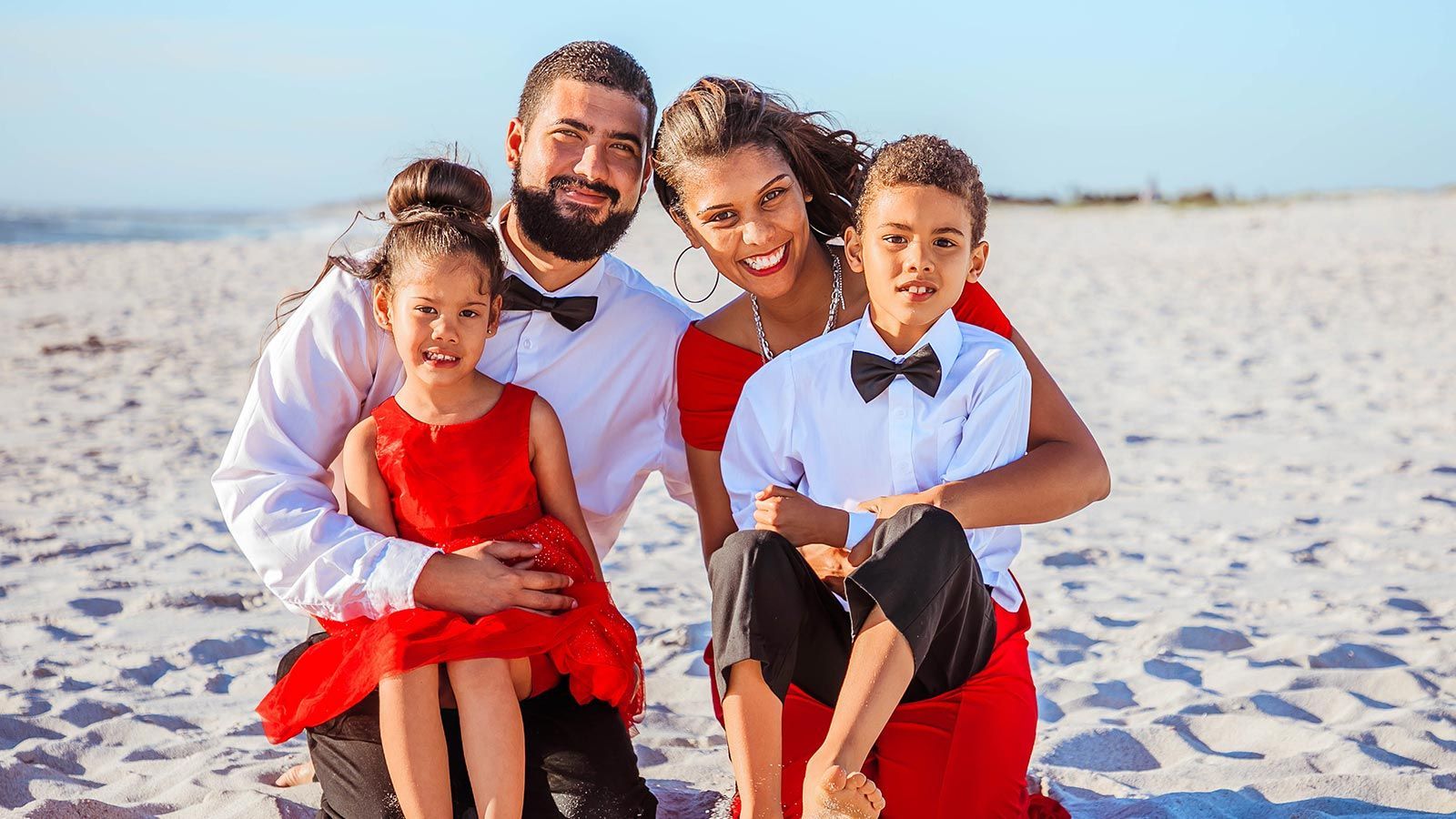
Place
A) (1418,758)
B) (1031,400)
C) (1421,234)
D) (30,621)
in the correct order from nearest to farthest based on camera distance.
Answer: (1031,400) → (1418,758) → (30,621) → (1421,234)

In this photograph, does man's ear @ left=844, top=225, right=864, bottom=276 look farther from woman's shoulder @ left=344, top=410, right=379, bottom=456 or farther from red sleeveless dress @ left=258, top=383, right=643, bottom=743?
woman's shoulder @ left=344, top=410, right=379, bottom=456

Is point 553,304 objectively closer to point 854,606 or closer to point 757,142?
point 757,142

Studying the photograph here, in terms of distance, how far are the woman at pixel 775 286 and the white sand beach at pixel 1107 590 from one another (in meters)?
0.83

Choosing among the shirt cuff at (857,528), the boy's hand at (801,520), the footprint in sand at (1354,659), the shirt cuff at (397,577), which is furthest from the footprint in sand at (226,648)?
the footprint in sand at (1354,659)

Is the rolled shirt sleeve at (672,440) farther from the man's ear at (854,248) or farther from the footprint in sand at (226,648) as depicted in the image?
the footprint in sand at (226,648)

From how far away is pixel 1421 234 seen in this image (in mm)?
17984

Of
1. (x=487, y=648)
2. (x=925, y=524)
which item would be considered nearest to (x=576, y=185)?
(x=487, y=648)

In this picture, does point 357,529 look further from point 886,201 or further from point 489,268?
point 886,201

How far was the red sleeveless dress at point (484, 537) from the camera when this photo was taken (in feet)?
8.77

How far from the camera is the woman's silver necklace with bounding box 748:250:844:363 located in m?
3.16

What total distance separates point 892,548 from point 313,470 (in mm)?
1483

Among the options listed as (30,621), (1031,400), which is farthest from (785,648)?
(30,621)

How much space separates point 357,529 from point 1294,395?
711cm

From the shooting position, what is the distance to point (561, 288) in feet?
11.1
